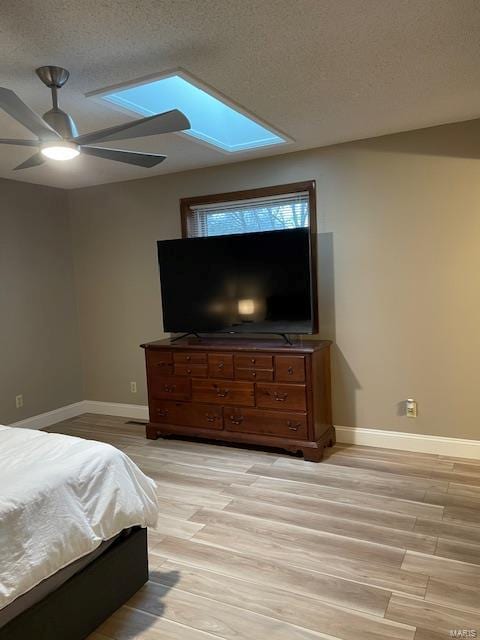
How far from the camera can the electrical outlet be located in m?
3.59

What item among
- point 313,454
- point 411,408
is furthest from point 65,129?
point 411,408

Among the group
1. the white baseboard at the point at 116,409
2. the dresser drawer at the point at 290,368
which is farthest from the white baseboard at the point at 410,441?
the white baseboard at the point at 116,409

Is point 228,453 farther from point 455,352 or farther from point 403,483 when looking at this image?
point 455,352

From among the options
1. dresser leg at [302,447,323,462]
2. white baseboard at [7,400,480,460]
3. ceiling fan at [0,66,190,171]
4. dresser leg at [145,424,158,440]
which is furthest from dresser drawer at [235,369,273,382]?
ceiling fan at [0,66,190,171]

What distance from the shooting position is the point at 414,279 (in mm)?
3516

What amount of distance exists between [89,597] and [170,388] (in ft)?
7.43

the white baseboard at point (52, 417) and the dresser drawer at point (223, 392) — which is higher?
the dresser drawer at point (223, 392)

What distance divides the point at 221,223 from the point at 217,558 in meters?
2.87

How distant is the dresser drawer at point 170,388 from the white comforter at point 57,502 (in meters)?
1.82

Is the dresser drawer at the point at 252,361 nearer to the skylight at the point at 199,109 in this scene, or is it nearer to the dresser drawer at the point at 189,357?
the dresser drawer at the point at 189,357

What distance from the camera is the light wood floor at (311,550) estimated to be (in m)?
1.92

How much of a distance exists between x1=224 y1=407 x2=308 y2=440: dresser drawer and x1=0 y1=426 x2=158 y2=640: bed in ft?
5.27

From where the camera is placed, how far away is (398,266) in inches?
140

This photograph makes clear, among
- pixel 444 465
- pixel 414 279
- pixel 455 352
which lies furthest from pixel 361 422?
pixel 414 279
